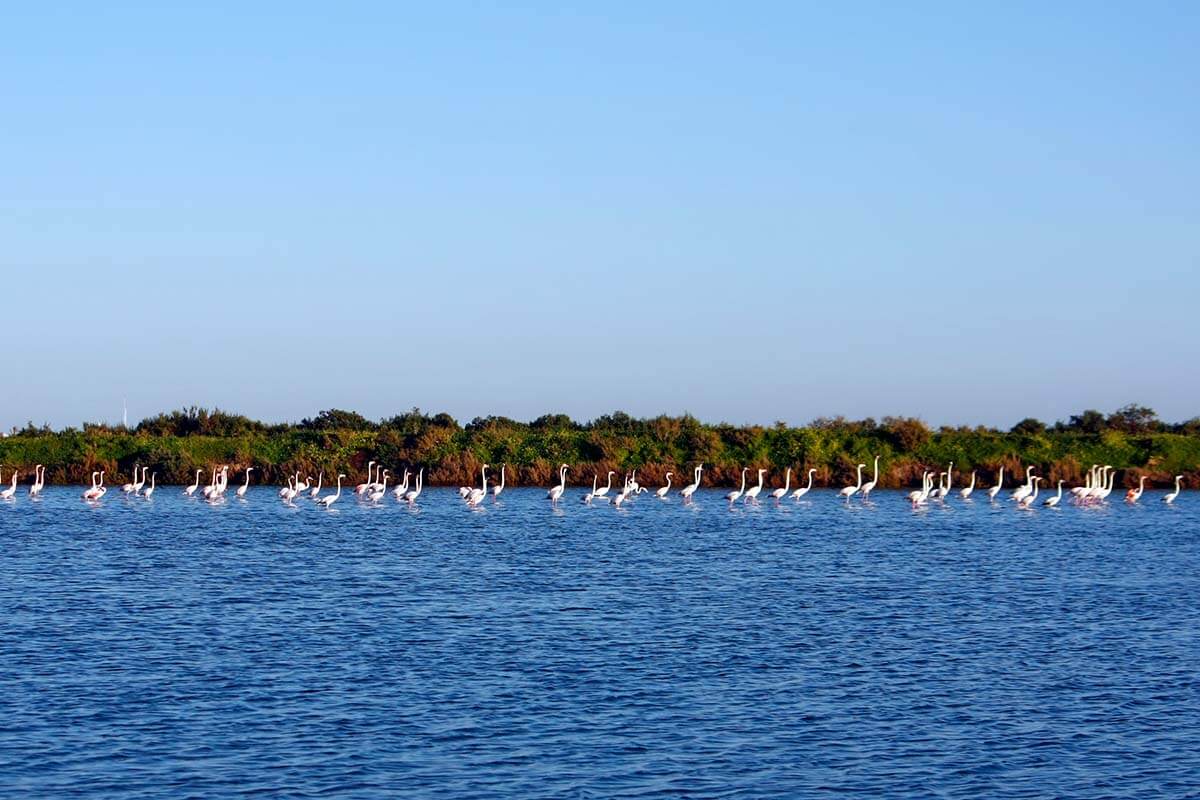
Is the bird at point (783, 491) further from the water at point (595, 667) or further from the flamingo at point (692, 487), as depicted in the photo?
the water at point (595, 667)

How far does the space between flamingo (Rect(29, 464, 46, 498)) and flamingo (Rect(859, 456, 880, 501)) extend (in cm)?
2679

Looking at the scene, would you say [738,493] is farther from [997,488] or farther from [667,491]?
[997,488]

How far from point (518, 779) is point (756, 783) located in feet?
7.16

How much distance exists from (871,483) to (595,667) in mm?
34063

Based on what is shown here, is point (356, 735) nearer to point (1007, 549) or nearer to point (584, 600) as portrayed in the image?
point (584, 600)

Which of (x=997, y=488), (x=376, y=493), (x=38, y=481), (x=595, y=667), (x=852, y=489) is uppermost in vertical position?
(x=997, y=488)

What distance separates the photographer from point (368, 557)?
33.7m

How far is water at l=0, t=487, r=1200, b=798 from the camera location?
592 inches

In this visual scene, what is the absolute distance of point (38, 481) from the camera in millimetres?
55406

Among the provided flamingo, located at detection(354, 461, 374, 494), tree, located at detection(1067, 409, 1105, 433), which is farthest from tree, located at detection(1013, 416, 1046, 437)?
flamingo, located at detection(354, 461, 374, 494)

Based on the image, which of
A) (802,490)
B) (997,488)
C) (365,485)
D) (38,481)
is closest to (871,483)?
(802,490)

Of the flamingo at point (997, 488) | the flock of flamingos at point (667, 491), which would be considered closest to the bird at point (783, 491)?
the flock of flamingos at point (667, 491)

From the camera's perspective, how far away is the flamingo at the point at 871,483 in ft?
170

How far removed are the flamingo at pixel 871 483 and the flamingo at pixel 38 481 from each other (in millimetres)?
26792
